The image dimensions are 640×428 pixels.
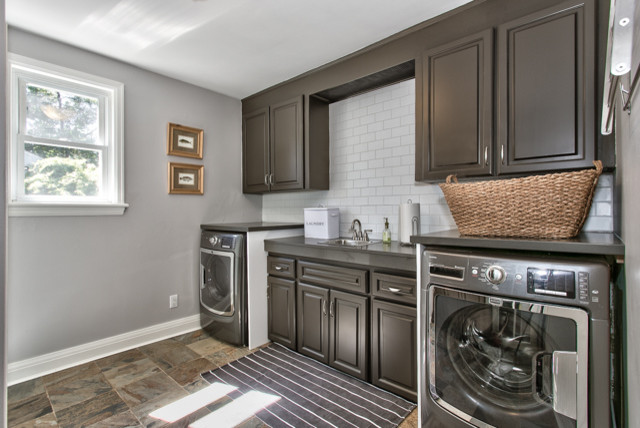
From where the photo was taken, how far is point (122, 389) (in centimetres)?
218

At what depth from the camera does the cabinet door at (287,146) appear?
306cm

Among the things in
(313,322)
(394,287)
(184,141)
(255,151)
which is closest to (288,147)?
(255,151)

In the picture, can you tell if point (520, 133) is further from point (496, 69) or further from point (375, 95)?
point (375, 95)

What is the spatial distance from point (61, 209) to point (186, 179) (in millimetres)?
1067

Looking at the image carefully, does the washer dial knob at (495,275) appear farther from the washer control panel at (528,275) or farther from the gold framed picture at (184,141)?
the gold framed picture at (184,141)

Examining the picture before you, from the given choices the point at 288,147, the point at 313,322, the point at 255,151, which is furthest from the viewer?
the point at 255,151

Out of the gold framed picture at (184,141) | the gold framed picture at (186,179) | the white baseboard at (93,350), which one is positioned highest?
the gold framed picture at (184,141)

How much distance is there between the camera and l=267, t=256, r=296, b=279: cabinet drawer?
8.80ft

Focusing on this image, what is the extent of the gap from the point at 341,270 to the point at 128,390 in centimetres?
168

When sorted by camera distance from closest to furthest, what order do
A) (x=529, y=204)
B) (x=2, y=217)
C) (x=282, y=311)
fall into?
(x=2, y=217), (x=529, y=204), (x=282, y=311)

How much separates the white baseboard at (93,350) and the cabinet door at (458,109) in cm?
271

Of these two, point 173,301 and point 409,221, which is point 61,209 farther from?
point 409,221

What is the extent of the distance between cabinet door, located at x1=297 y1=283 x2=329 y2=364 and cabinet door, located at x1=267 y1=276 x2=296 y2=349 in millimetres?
80

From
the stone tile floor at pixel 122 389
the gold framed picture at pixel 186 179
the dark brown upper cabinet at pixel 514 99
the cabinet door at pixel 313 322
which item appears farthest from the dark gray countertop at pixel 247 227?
the dark brown upper cabinet at pixel 514 99
